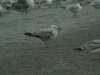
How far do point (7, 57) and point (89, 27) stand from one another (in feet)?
21.6

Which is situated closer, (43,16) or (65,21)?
(65,21)

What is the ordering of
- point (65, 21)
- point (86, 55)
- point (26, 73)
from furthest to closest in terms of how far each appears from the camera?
1. point (65, 21)
2. point (86, 55)
3. point (26, 73)

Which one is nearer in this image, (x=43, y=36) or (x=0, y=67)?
(x=0, y=67)

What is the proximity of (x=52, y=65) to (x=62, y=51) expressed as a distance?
182 centimetres

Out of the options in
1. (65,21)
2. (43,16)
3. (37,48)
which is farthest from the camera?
(43,16)

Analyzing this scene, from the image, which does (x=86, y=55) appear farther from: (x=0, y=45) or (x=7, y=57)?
(x=0, y=45)

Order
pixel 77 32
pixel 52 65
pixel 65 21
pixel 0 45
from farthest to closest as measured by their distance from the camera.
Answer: pixel 65 21, pixel 77 32, pixel 0 45, pixel 52 65

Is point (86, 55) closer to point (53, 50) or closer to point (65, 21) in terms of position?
point (53, 50)


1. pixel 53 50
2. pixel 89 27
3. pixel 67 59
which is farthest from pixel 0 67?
pixel 89 27

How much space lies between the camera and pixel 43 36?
13008 mm

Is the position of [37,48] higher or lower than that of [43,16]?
higher

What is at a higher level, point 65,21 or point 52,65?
point 52,65

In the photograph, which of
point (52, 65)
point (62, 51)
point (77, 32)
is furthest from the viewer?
point (77, 32)

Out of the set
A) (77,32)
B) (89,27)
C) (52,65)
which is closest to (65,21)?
(89,27)
